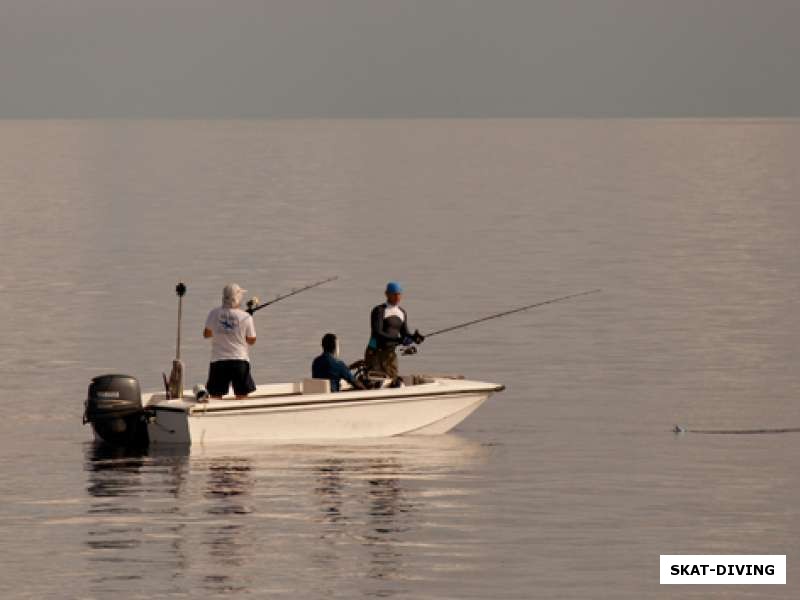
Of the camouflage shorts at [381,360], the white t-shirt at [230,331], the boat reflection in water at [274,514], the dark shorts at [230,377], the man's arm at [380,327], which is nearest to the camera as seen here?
the boat reflection in water at [274,514]

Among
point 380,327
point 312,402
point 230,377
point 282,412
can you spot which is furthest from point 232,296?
point 380,327

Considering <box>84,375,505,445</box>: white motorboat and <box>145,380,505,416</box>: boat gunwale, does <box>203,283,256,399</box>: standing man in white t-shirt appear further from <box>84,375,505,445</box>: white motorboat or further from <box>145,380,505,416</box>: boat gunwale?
<box>145,380,505,416</box>: boat gunwale

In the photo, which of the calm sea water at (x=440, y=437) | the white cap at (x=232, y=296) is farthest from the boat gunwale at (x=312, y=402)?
the white cap at (x=232, y=296)

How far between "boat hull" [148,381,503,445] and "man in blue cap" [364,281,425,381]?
485mm

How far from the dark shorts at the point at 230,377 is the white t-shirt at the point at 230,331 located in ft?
0.23

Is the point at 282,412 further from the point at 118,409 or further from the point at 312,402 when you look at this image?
the point at 118,409

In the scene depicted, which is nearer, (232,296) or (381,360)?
(232,296)

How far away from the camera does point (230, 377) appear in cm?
2908

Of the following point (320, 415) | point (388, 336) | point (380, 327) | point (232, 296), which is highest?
point (232, 296)

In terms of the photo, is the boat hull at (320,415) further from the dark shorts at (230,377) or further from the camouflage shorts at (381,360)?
the camouflage shorts at (381,360)

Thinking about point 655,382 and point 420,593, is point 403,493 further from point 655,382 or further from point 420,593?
point 655,382

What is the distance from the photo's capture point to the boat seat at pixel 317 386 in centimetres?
2952

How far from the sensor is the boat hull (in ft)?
93.5

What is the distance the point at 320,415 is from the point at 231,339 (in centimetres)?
141
